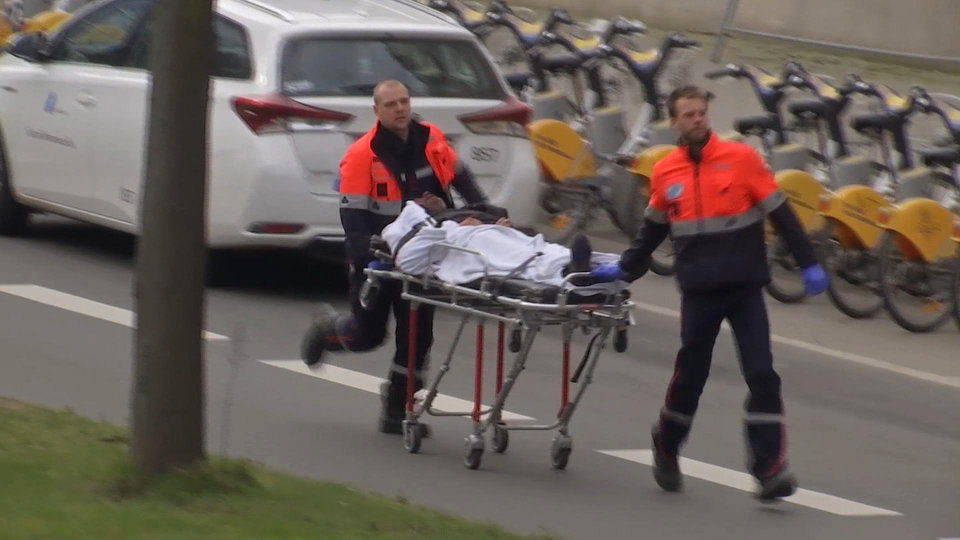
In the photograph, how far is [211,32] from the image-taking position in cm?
632

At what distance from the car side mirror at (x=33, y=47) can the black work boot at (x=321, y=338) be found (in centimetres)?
428

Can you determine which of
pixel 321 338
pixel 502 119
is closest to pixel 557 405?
pixel 321 338

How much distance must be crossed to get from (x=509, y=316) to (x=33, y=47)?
18.8ft

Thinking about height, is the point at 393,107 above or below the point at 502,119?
above

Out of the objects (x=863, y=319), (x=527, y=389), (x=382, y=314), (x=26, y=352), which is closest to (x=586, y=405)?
(x=527, y=389)

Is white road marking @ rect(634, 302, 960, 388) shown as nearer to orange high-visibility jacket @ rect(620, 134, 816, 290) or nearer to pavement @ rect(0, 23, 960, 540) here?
pavement @ rect(0, 23, 960, 540)

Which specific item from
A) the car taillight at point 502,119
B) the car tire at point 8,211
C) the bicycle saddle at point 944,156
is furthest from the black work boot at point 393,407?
the bicycle saddle at point 944,156

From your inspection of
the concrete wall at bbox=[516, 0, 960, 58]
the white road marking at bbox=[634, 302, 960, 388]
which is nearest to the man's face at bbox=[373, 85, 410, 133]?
the white road marking at bbox=[634, 302, 960, 388]

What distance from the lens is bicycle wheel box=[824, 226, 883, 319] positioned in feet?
41.4

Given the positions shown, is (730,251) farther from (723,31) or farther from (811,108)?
Answer: (723,31)

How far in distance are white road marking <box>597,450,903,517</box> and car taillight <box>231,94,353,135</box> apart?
11.2 ft

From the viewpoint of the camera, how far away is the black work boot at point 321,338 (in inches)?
349

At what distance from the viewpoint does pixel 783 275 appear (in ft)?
43.7

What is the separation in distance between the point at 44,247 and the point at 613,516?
21.7ft
